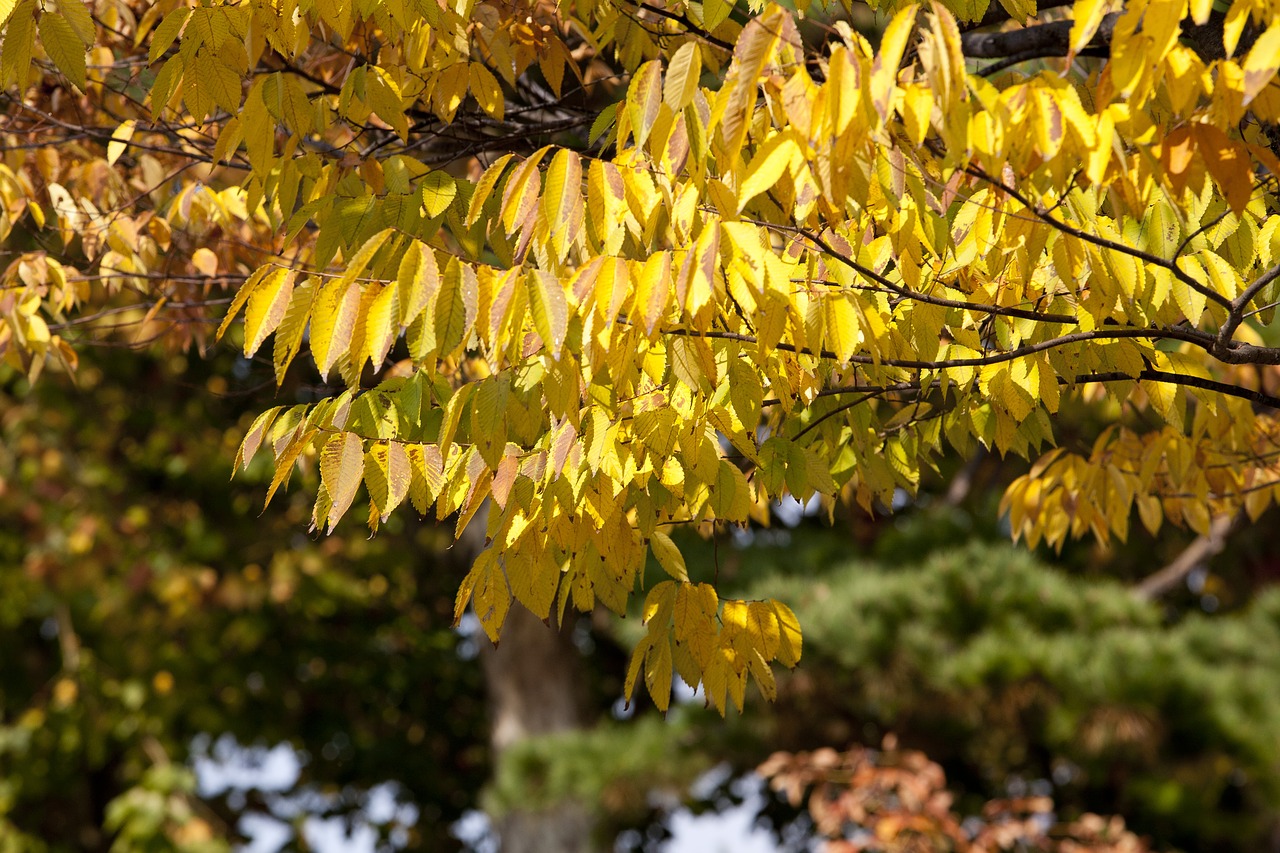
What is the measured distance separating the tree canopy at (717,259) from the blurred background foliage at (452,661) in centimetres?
393

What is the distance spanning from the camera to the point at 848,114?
1.49 metres

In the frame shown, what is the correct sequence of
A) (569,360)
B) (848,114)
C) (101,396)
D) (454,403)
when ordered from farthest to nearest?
(101,396) < (454,403) < (569,360) < (848,114)

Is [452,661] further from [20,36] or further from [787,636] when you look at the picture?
[20,36]

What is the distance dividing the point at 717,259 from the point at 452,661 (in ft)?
29.8

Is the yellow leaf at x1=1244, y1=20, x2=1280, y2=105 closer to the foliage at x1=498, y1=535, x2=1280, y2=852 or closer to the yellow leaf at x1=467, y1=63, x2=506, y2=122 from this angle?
the yellow leaf at x1=467, y1=63, x2=506, y2=122

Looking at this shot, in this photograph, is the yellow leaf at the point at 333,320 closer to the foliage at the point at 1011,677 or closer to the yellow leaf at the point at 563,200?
the yellow leaf at the point at 563,200

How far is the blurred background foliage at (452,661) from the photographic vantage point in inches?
257

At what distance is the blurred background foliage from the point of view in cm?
654

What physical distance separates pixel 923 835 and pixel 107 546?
6.00 meters

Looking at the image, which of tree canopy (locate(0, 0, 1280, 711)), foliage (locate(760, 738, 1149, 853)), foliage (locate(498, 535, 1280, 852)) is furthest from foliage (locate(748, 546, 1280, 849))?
tree canopy (locate(0, 0, 1280, 711))

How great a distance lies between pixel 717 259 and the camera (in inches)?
63.8

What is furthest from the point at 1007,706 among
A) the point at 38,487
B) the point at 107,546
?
the point at 38,487

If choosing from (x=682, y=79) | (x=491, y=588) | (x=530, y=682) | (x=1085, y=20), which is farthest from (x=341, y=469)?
(x=530, y=682)

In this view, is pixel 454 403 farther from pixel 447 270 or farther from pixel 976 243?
pixel 976 243
